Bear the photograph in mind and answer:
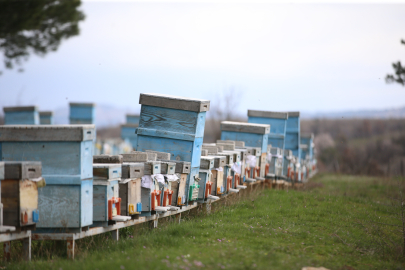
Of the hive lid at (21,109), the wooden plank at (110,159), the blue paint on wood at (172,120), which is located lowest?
the wooden plank at (110,159)

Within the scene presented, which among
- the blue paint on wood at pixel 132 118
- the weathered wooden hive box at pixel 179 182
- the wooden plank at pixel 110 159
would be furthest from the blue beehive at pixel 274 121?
the blue paint on wood at pixel 132 118

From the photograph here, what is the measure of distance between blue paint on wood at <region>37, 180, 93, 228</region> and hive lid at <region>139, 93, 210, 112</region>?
3.09m

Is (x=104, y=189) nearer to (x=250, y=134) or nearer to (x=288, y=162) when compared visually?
(x=250, y=134)

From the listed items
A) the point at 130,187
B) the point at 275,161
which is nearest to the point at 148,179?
the point at 130,187

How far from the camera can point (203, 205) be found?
10.3m

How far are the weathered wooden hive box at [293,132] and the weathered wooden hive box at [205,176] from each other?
9.58 meters

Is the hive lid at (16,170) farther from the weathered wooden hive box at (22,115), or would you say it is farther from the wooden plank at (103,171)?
the weathered wooden hive box at (22,115)

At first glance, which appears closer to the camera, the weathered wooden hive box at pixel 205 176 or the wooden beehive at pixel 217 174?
the weathered wooden hive box at pixel 205 176

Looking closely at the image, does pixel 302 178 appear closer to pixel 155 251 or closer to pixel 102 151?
pixel 102 151

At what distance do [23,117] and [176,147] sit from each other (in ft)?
41.6

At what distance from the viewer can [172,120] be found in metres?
8.98

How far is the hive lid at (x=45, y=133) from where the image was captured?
602 cm

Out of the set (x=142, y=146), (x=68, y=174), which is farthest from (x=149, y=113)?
(x=68, y=174)

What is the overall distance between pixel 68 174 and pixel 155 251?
155 cm
